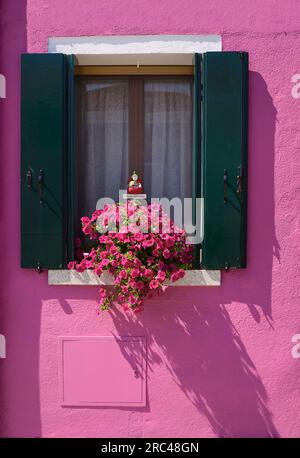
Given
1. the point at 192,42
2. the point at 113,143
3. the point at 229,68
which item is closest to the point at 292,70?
the point at 229,68

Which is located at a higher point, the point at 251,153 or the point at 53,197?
the point at 251,153

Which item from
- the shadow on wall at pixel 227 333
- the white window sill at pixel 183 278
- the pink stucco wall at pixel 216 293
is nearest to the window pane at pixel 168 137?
the pink stucco wall at pixel 216 293

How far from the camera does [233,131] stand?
132 inches

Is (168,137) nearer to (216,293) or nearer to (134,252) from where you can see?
(134,252)

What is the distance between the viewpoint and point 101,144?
3.75m

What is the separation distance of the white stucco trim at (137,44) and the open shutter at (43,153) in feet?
0.47

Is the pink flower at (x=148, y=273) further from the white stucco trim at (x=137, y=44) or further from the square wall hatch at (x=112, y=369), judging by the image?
the white stucco trim at (x=137, y=44)

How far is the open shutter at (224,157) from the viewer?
10.9 feet

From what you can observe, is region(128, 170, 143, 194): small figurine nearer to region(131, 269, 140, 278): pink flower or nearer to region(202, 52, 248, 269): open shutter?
region(202, 52, 248, 269): open shutter

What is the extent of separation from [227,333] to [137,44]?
2328mm

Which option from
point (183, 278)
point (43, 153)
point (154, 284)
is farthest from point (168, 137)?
point (154, 284)

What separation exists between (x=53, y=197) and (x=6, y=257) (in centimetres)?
63
